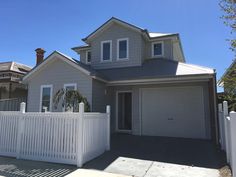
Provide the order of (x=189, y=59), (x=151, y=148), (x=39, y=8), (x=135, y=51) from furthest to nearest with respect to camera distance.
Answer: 1. (x=189, y=59)
2. (x=135, y=51)
3. (x=39, y=8)
4. (x=151, y=148)

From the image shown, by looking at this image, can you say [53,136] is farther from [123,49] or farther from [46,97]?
[123,49]

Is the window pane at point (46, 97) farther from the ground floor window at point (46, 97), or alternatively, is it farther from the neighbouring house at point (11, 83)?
the neighbouring house at point (11, 83)

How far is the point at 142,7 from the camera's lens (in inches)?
430

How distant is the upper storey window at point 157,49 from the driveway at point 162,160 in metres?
6.86

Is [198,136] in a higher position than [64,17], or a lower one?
A: lower

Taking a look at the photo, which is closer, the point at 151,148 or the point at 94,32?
the point at 151,148

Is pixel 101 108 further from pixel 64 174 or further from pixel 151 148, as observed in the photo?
pixel 64 174

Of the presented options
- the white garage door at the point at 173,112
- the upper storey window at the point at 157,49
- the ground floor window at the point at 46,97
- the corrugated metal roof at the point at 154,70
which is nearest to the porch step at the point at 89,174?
the corrugated metal roof at the point at 154,70

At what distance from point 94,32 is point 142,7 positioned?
4044 mm

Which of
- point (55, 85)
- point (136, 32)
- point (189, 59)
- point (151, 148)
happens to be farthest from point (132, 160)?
point (189, 59)

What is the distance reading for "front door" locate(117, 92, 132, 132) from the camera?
13.0 m

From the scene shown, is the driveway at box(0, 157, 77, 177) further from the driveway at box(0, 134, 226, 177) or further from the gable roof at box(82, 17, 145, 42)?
the gable roof at box(82, 17, 145, 42)

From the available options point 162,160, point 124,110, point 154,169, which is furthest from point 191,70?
point 154,169

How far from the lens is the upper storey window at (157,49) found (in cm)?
1352
